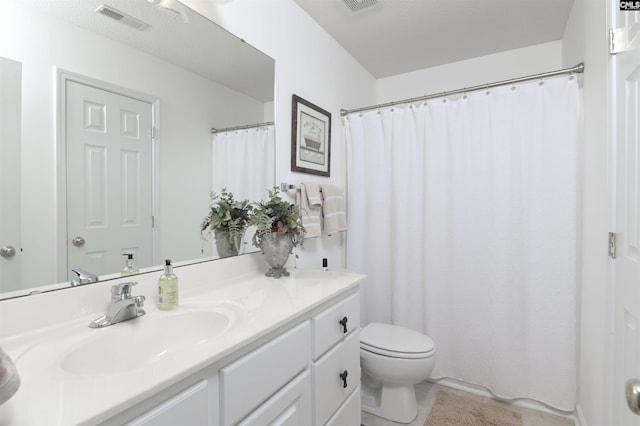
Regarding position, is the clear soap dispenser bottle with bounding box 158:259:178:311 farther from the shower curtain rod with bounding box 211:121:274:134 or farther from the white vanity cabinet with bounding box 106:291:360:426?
the shower curtain rod with bounding box 211:121:274:134

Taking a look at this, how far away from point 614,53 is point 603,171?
1.43ft

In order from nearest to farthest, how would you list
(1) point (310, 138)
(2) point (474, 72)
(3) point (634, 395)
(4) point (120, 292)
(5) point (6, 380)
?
(5) point (6, 380) < (3) point (634, 395) < (4) point (120, 292) < (1) point (310, 138) < (2) point (474, 72)

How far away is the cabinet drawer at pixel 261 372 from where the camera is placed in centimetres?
80

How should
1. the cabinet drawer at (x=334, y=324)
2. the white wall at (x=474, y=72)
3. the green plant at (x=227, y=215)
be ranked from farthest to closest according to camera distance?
the white wall at (x=474, y=72), the green plant at (x=227, y=215), the cabinet drawer at (x=334, y=324)

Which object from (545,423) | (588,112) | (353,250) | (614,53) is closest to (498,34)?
(588,112)

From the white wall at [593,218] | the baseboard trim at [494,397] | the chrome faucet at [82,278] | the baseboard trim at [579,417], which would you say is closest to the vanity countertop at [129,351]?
the chrome faucet at [82,278]

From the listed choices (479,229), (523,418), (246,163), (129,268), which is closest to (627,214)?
(479,229)

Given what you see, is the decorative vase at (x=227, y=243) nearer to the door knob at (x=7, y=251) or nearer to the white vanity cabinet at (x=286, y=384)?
the white vanity cabinet at (x=286, y=384)

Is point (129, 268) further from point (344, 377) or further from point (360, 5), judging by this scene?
point (360, 5)

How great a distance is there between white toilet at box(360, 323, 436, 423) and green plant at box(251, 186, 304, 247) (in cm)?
77

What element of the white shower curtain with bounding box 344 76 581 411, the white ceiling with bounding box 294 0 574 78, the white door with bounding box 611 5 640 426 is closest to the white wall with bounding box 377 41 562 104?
the white ceiling with bounding box 294 0 574 78

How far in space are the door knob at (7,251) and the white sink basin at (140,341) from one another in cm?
31

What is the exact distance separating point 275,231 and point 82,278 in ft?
2.48

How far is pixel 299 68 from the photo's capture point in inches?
75.7
